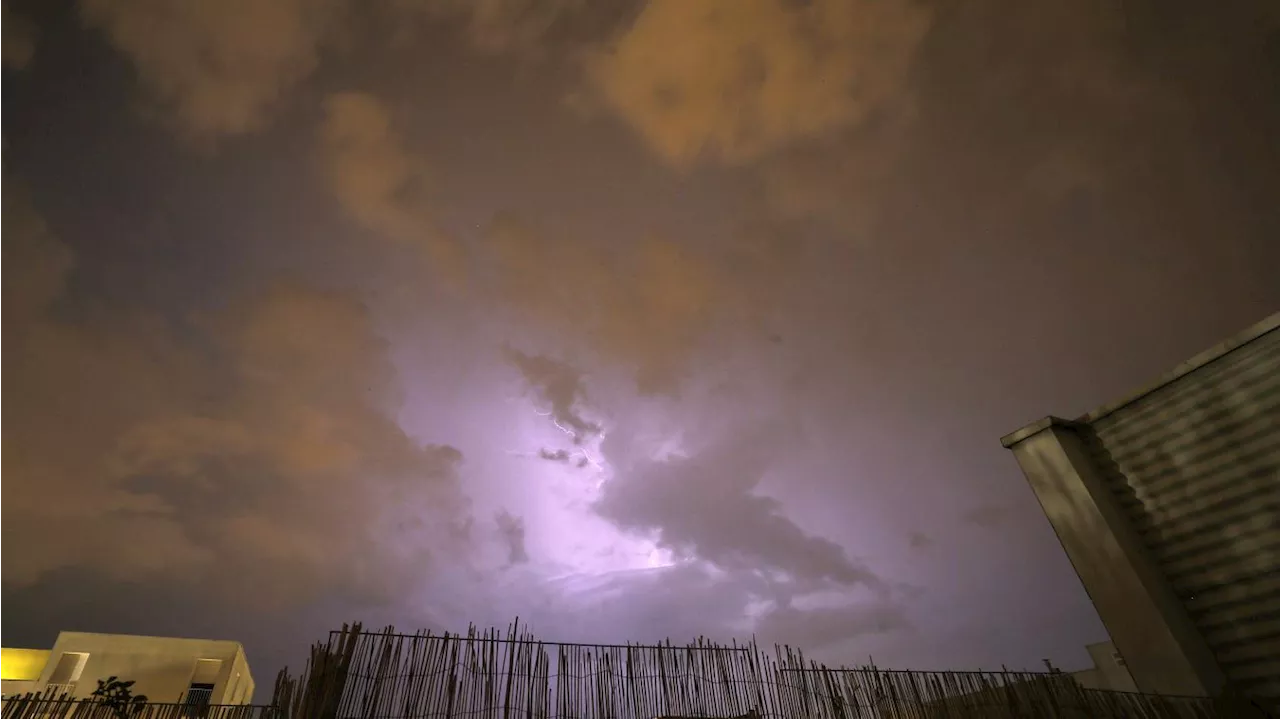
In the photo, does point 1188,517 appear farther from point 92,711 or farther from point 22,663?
point 22,663

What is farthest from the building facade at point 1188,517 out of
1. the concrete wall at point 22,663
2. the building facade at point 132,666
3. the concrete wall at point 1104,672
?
the concrete wall at point 22,663

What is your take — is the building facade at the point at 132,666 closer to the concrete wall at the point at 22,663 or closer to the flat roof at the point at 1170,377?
the concrete wall at the point at 22,663

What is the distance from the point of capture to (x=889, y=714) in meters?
5.33

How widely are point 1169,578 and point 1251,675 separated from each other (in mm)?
873

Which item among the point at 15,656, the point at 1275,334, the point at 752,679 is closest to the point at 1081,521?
the point at 1275,334

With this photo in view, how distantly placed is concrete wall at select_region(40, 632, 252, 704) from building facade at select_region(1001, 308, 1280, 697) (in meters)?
22.7

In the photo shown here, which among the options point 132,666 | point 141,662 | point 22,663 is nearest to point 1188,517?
point 141,662

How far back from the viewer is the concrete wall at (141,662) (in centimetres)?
1783

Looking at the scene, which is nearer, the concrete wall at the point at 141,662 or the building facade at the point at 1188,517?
the building facade at the point at 1188,517

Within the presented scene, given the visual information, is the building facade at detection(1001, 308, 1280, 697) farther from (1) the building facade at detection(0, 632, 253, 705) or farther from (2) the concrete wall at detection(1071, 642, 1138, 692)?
(1) the building facade at detection(0, 632, 253, 705)

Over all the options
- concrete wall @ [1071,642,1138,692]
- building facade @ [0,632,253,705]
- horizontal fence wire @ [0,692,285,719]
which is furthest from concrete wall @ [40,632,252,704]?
concrete wall @ [1071,642,1138,692]

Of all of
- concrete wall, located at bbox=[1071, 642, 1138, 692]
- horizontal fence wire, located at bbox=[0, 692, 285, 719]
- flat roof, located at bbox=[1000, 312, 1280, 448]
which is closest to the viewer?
horizontal fence wire, located at bbox=[0, 692, 285, 719]

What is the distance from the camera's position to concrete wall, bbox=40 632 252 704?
58.5 feet

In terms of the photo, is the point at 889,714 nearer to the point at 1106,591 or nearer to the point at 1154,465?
the point at 1106,591
